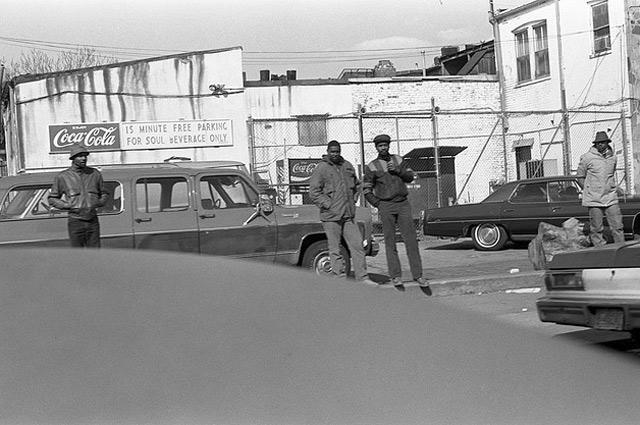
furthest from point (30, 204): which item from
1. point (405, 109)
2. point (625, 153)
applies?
point (405, 109)

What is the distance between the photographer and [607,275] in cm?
599

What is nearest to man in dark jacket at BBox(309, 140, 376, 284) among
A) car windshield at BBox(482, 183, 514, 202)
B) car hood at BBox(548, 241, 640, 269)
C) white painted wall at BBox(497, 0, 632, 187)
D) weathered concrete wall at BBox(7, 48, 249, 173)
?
car hood at BBox(548, 241, 640, 269)

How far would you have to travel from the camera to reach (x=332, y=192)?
9.61 metres

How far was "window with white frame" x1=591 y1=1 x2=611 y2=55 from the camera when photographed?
71.3 ft

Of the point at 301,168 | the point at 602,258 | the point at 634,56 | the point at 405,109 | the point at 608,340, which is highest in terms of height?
the point at 634,56

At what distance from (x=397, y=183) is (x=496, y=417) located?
7517 millimetres

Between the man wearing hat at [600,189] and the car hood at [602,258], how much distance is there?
4541mm

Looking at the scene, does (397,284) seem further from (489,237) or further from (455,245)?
(455,245)

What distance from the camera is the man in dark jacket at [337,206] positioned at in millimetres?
9570

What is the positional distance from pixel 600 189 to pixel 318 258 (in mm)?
3820

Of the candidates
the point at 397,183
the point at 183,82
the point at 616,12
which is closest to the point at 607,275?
the point at 397,183

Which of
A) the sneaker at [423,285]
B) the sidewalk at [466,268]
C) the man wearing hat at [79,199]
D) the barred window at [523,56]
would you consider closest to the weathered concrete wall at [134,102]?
the sidewalk at [466,268]

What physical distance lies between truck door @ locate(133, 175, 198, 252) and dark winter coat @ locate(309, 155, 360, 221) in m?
A: 1.70

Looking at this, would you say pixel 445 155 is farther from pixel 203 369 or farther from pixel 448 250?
pixel 203 369
